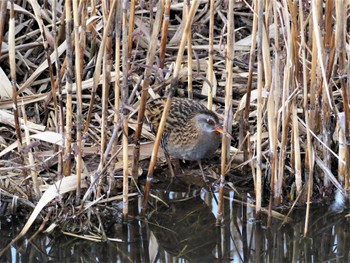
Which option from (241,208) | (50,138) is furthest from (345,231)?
(50,138)

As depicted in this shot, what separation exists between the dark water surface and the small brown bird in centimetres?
49

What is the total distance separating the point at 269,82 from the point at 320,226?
105 centimetres

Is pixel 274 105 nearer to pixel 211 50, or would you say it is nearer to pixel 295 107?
pixel 295 107

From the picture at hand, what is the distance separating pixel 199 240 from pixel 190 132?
1.01m

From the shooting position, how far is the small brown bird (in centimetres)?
550

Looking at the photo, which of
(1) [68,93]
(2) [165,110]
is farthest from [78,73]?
(2) [165,110]

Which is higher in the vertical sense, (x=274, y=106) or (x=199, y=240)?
(x=274, y=106)

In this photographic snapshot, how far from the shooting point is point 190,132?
559cm

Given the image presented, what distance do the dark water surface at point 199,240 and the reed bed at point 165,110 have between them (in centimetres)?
13

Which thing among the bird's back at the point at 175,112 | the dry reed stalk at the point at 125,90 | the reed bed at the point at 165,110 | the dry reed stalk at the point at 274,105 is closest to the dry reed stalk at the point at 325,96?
the reed bed at the point at 165,110

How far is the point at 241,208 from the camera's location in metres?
5.18

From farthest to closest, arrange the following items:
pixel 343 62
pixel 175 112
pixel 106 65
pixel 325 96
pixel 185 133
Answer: pixel 175 112 → pixel 185 133 → pixel 325 96 → pixel 343 62 → pixel 106 65

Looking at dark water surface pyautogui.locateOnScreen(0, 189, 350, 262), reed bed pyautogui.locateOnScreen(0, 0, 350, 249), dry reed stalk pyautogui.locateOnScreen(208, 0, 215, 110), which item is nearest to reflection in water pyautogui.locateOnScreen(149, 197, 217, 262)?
dark water surface pyautogui.locateOnScreen(0, 189, 350, 262)

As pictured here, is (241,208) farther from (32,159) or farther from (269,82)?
(32,159)
